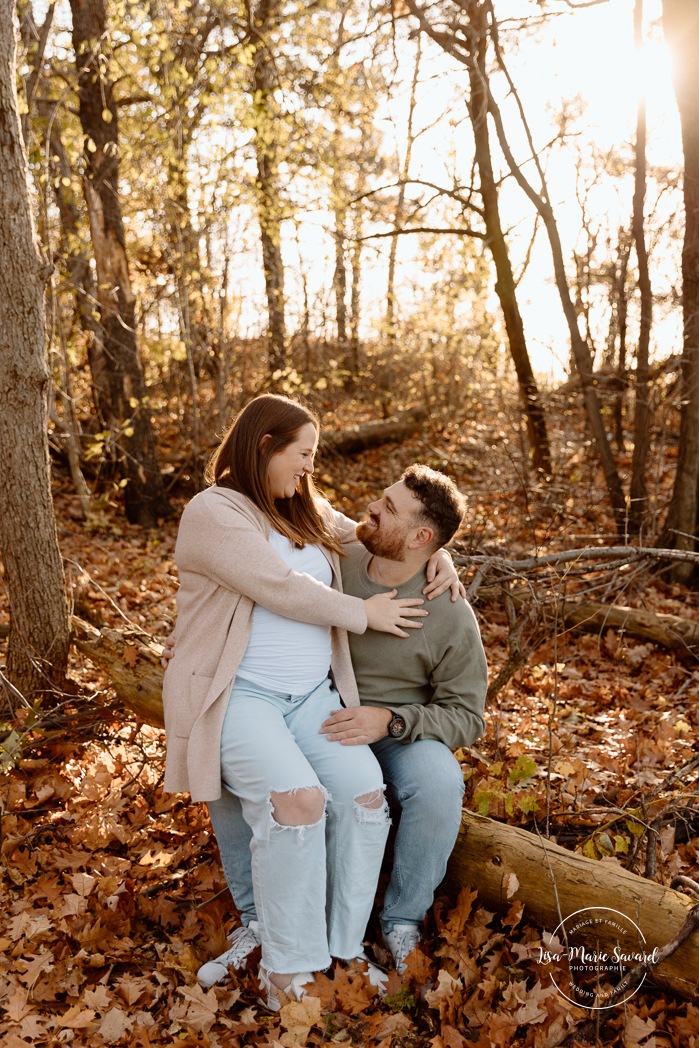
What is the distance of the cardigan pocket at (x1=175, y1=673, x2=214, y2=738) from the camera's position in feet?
9.64

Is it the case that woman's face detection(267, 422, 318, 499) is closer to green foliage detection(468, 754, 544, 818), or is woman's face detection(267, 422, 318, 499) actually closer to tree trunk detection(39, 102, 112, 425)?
green foliage detection(468, 754, 544, 818)

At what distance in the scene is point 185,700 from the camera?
117 inches

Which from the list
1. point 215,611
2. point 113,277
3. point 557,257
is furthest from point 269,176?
point 215,611

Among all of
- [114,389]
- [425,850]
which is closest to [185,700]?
[425,850]

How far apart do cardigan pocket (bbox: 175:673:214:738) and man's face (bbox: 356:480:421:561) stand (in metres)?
0.83

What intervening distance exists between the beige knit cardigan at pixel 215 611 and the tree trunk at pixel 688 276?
13.8 feet

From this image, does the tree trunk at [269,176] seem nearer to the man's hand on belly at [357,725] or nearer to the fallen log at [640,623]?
the fallen log at [640,623]

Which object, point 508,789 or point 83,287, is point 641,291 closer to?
point 508,789

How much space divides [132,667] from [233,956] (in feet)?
5.07

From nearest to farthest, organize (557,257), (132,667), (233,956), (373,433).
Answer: (233,956), (132,667), (557,257), (373,433)

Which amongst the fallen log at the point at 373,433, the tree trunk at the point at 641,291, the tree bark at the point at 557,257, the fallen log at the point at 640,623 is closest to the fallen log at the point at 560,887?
the fallen log at the point at 640,623

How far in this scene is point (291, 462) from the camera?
321 centimetres

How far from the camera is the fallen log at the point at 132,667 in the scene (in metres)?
3.99

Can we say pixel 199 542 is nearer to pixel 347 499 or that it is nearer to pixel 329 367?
pixel 347 499
